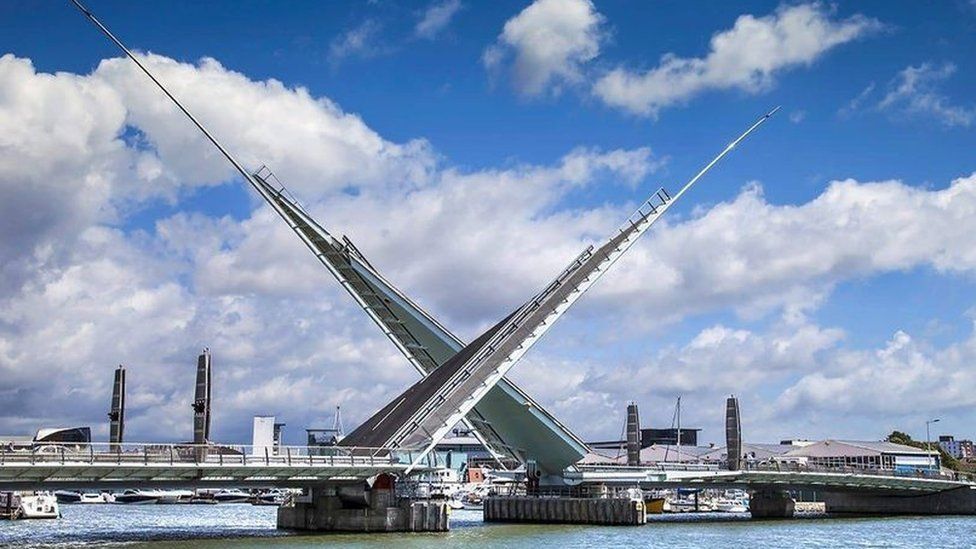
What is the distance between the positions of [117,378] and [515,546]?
19.6m

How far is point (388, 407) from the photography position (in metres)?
58.6

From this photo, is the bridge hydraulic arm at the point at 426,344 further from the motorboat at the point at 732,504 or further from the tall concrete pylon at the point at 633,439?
the motorboat at the point at 732,504

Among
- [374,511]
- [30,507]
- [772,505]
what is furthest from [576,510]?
[30,507]

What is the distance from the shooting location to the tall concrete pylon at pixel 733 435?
70250 millimetres

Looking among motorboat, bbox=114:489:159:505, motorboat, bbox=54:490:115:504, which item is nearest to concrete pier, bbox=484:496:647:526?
motorboat, bbox=114:489:159:505

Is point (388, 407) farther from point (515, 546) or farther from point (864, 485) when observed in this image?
point (864, 485)

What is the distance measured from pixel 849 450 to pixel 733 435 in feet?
172

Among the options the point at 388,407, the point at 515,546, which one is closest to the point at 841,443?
the point at 388,407

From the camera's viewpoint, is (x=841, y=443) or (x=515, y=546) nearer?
(x=515, y=546)

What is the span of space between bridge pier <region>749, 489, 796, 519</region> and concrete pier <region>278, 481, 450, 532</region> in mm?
32672

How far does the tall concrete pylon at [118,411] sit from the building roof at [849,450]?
8628 cm

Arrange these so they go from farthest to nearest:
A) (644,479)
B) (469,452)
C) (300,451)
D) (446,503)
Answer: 1. (469,452)
2. (644,479)
3. (446,503)
4. (300,451)

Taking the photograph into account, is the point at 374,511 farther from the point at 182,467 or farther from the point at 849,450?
the point at 849,450

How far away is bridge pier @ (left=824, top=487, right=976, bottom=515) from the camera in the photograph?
8219cm
